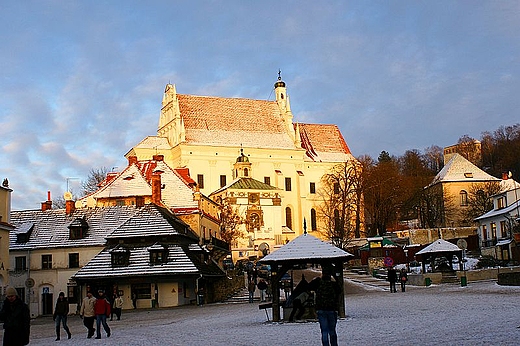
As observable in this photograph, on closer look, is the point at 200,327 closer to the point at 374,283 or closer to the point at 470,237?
the point at 374,283

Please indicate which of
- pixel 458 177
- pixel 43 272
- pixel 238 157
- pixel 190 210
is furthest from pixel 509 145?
pixel 43 272

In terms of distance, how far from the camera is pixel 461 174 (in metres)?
92.8

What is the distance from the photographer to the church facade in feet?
320

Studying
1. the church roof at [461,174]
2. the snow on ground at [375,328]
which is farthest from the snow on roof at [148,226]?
the church roof at [461,174]

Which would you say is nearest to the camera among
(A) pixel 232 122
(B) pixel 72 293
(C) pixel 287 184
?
(B) pixel 72 293

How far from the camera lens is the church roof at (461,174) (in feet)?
301

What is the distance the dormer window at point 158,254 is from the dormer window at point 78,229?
351 inches

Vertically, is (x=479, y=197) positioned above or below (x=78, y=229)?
above

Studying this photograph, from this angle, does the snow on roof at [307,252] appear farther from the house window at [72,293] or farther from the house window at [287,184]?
the house window at [287,184]

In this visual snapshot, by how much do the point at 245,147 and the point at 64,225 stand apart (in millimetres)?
50582

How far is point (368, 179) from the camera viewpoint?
9769 cm

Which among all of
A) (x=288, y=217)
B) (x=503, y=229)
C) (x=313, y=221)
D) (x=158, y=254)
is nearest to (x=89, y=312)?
(x=158, y=254)

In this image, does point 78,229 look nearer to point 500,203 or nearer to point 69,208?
point 69,208

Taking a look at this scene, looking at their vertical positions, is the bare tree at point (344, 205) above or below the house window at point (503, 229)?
above
